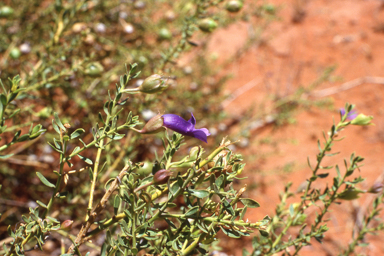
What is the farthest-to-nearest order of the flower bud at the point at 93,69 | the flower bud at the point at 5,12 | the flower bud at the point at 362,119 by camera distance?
the flower bud at the point at 5,12
the flower bud at the point at 93,69
the flower bud at the point at 362,119

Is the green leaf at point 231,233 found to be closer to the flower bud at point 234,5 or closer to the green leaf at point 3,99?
the green leaf at point 3,99

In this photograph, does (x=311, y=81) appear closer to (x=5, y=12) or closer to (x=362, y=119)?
(x=362, y=119)

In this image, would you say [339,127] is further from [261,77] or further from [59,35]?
[261,77]

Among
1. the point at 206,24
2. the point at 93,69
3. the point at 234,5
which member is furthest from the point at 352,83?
the point at 93,69

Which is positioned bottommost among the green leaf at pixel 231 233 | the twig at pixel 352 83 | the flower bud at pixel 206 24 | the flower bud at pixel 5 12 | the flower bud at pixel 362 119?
the twig at pixel 352 83

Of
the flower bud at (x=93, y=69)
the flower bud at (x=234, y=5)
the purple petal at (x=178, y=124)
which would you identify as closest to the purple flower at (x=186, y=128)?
the purple petal at (x=178, y=124)

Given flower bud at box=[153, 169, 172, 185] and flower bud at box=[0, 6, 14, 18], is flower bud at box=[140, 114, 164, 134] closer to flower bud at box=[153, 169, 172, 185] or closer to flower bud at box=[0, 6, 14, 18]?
flower bud at box=[153, 169, 172, 185]

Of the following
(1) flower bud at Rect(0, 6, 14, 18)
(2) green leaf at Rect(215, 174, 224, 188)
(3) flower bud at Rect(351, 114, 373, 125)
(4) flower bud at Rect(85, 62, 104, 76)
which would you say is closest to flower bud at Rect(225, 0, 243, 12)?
(4) flower bud at Rect(85, 62, 104, 76)
